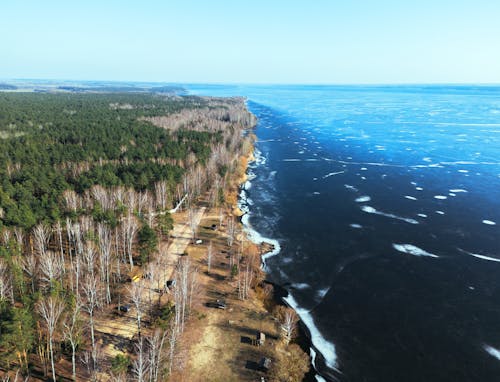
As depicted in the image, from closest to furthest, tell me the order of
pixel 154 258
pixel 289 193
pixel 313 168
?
pixel 154 258, pixel 289 193, pixel 313 168

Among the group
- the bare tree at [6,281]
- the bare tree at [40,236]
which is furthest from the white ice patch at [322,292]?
the bare tree at [40,236]

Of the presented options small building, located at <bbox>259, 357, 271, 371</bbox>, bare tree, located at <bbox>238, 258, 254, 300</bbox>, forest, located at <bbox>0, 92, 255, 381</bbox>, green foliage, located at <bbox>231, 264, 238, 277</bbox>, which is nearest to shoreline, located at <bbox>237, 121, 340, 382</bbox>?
bare tree, located at <bbox>238, 258, 254, 300</bbox>

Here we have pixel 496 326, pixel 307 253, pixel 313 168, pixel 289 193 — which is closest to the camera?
pixel 496 326

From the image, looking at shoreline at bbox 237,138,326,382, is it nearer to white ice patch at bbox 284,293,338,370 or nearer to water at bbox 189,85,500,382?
white ice patch at bbox 284,293,338,370

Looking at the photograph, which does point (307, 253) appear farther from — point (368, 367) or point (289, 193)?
point (289, 193)

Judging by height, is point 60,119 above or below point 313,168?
above

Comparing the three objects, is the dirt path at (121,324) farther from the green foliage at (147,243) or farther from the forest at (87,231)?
the green foliage at (147,243)

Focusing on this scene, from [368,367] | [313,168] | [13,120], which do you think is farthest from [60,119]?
[368,367]
